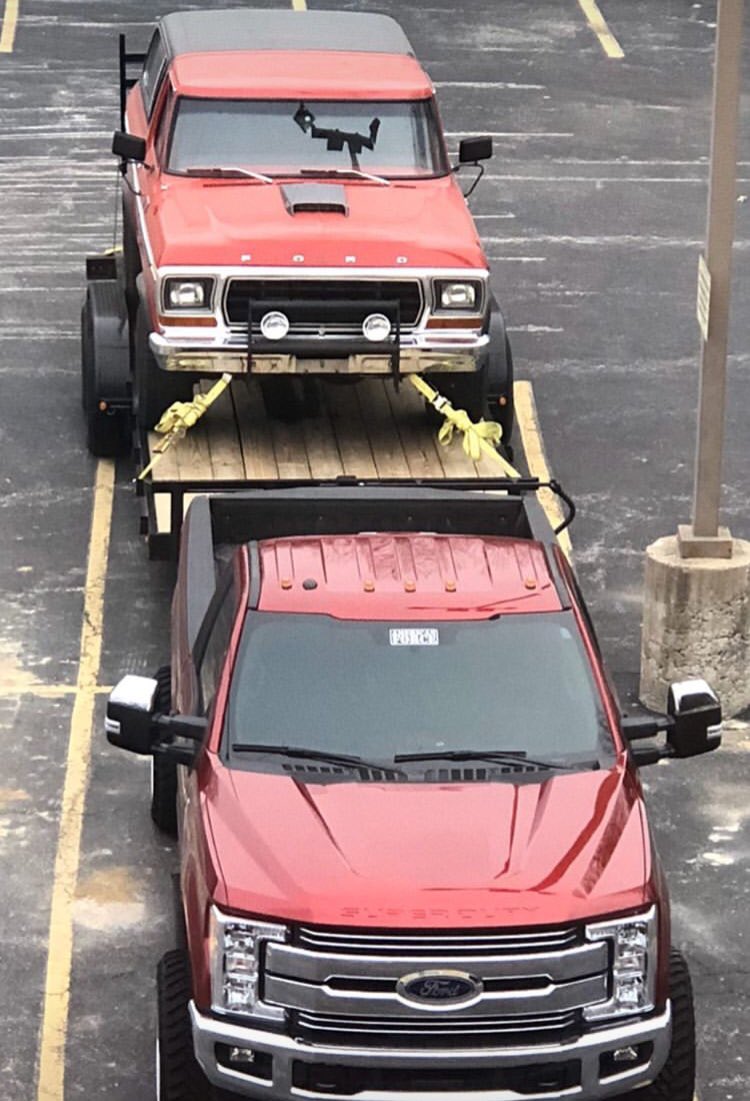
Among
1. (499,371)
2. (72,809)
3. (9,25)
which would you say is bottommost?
(9,25)

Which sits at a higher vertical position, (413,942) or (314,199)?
(314,199)

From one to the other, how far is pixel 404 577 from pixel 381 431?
529cm

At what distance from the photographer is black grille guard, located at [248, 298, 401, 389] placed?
13.8 metres

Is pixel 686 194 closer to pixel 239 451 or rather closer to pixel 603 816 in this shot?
pixel 239 451

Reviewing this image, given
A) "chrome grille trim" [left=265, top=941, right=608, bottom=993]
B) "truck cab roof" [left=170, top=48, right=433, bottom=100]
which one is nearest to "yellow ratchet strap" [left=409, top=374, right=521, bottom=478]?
"truck cab roof" [left=170, top=48, right=433, bottom=100]

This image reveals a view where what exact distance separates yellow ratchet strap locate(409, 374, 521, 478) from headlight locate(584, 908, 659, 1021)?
19.3ft

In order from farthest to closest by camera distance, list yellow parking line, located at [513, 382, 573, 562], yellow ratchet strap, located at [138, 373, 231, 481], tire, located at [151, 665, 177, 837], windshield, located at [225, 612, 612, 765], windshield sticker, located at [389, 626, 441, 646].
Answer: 1. yellow parking line, located at [513, 382, 573, 562]
2. yellow ratchet strap, located at [138, 373, 231, 481]
3. tire, located at [151, 665, 177, 837]
4. windshield sticker, located at [389, 626, 441, 646]
5. windshield, located at [225, 612, 612, 765]

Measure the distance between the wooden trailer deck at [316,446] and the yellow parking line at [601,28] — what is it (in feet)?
49.6

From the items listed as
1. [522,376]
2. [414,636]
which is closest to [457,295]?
[522,376]

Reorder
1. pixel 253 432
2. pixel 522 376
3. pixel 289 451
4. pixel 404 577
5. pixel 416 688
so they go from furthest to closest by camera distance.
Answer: pixel 522 376 < pixel 253 432 < pixel 289 451 < pixel 404 577 < pixel 416 688

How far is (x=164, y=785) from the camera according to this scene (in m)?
10.9

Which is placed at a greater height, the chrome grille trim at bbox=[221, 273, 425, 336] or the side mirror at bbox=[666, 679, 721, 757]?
the side mirror at bbox=[666, 679, 721, 757]

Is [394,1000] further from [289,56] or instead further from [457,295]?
[289,56]

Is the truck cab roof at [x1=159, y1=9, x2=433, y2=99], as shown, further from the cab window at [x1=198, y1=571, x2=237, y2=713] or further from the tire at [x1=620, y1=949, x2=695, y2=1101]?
the tire at [x1=620, y1=949, x2=695, y2=1101]
